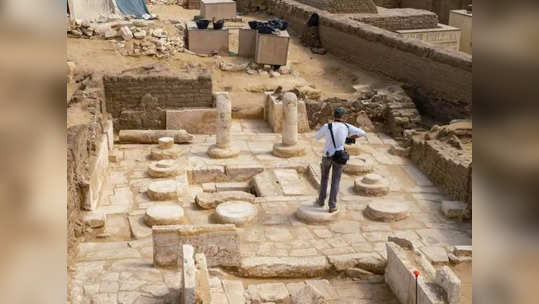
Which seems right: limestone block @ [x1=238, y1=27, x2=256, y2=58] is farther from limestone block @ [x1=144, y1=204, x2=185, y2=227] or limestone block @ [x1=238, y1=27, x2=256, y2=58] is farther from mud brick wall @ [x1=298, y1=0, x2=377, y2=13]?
limestone block @ [x1=144, y1=204, x2=185, y2=227]

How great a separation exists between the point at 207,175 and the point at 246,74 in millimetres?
6523

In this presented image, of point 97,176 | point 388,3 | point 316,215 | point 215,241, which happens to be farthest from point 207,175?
point 388,3

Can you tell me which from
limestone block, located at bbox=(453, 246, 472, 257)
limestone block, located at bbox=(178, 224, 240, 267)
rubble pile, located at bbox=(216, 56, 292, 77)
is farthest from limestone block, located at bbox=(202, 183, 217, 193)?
rubble pile, located at bbox=(216, 56, 292, 77)

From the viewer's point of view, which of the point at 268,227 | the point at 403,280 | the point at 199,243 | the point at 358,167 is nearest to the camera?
the point at 403,280

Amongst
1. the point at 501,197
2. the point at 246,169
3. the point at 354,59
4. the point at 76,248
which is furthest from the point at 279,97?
the point at 501,197

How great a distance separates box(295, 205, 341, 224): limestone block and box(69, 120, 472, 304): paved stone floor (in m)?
0.10

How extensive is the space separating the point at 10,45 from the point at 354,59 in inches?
724

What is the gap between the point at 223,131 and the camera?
13.4 metres

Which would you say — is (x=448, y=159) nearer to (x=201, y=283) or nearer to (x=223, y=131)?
(x=223, y=131)

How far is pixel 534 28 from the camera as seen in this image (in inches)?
47.1

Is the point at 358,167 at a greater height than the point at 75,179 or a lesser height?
lesser

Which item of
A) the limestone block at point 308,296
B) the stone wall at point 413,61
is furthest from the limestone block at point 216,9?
the limestone block at point 308,296

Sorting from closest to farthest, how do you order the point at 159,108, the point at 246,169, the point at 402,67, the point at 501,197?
the point at 501,197
the point at 246,169
the point at 159,108
the point at 402,67

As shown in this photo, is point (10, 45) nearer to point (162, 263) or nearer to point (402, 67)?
point (162, 263)
